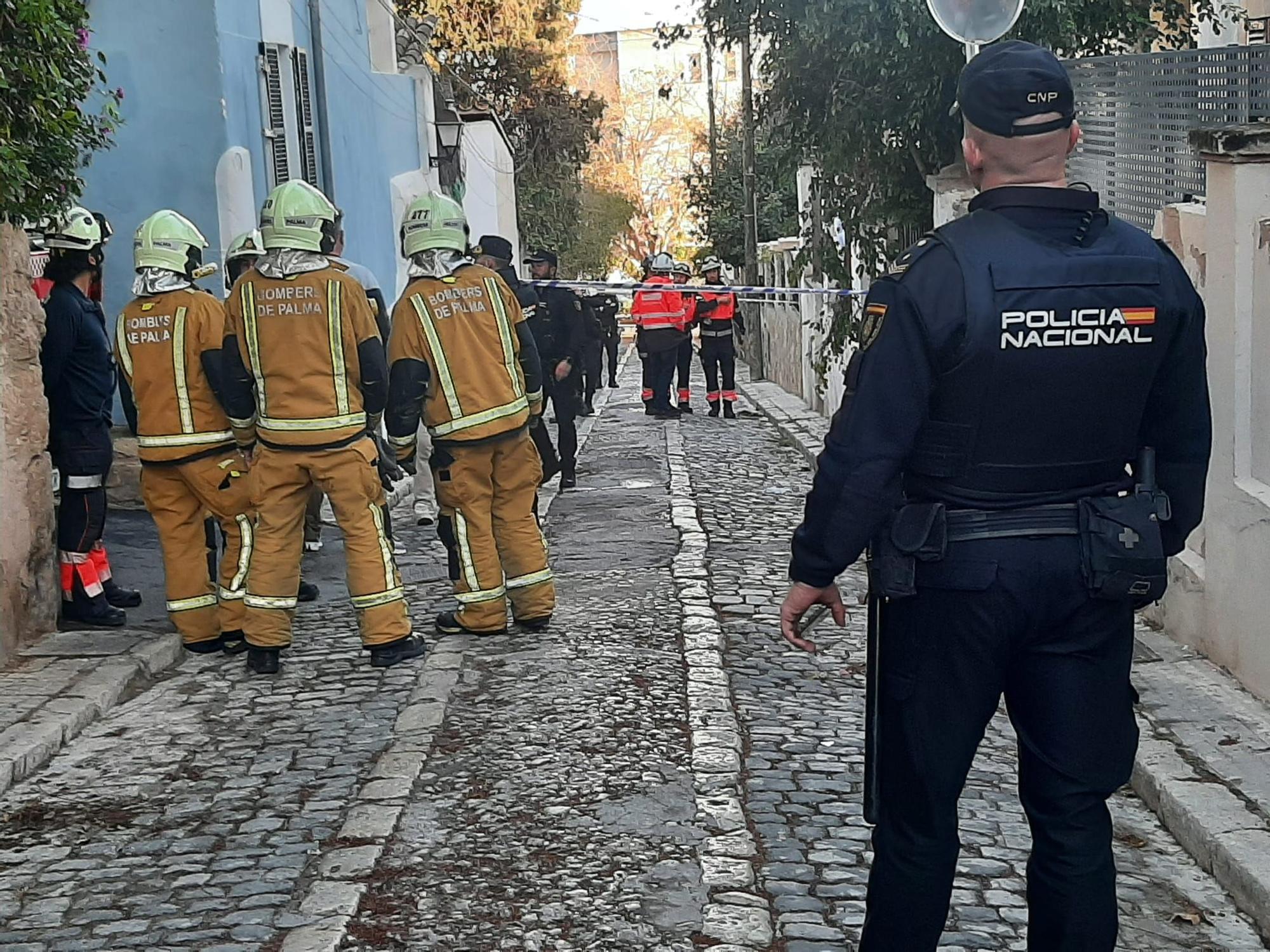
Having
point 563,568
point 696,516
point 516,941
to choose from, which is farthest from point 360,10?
point 516,941

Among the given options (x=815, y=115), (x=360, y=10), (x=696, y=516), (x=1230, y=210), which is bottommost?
(x=696, y=516)

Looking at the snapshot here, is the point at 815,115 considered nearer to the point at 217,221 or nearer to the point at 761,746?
the point at 217,221

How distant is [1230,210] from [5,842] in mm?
5228

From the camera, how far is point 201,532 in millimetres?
7824

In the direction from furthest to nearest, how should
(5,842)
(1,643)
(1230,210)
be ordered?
(1,643)
(1230,210)
(5,842)

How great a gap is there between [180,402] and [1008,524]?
5.18 meters

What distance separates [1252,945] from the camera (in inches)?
171

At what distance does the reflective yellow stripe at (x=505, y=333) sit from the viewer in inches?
306

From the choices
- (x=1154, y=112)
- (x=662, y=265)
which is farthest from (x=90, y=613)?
(x=662, y=265)

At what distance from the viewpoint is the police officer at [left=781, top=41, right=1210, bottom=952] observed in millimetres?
3287

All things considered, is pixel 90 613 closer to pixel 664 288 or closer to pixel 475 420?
pixel 475 420

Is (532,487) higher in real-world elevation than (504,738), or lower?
higher

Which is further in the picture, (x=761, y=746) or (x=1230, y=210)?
(x=1230, y=210)

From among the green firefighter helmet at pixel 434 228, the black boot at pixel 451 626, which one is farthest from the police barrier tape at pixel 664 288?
the black boot at pixel 451 626
